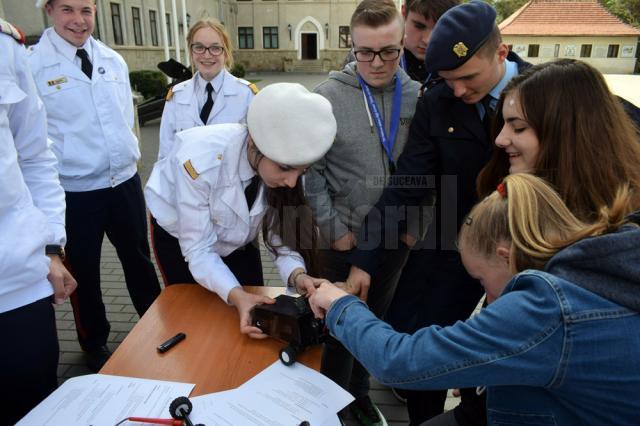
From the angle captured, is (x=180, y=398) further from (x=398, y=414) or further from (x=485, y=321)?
(x=398, y=414)

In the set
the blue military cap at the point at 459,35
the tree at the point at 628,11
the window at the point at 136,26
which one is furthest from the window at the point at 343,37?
the blue military cap at the point at 459,35

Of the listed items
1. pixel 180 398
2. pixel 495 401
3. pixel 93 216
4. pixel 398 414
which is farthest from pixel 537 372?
pixel 93 216

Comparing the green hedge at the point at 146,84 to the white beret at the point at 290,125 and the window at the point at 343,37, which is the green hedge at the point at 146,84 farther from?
the window at the point at 343,37

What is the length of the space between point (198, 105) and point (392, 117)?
198 centimetres

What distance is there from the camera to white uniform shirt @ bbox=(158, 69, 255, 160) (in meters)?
3.71

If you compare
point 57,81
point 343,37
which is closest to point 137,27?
point 343,37

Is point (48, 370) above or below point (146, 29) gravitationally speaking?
below

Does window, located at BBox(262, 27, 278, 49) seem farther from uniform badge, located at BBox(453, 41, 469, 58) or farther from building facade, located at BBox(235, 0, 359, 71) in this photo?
uniform badge, located at BBox(453, 41, 469, 58)

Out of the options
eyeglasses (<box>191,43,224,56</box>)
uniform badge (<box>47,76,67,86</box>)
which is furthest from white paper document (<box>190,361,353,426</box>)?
eyeglasses (<box>191,43,224,56</box>)

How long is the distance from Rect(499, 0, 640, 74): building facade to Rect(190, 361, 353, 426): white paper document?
1215 inches

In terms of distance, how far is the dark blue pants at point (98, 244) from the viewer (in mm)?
2881

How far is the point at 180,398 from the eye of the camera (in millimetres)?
1271

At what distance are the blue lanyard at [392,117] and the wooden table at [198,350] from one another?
1.04m

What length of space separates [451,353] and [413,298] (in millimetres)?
1211
